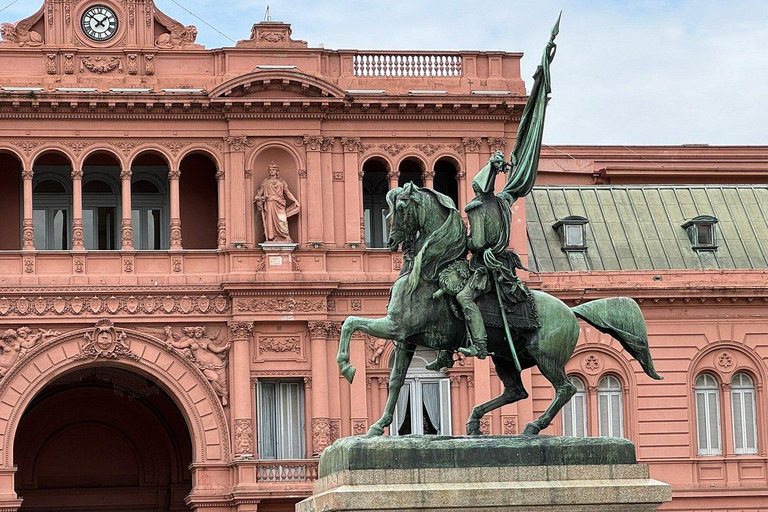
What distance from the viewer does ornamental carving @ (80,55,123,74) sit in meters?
50.9

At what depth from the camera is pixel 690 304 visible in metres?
53.6

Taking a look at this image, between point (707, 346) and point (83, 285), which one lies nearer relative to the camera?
point (83, 285)

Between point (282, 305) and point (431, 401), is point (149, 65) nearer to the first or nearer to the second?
point (282, 305)

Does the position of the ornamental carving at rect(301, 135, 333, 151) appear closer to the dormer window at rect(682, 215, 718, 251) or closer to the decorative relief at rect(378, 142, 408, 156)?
the decorative relief at rect(378, 142, 408, 156)

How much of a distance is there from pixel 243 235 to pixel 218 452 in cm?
617

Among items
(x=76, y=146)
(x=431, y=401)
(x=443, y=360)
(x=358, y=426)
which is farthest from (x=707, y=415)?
(x=443, y=360)

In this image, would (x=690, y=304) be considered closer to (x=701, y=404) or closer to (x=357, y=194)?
(x=701, y=404)

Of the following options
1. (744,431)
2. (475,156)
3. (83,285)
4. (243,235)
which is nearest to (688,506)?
(744,431)

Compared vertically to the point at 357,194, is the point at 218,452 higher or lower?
lower

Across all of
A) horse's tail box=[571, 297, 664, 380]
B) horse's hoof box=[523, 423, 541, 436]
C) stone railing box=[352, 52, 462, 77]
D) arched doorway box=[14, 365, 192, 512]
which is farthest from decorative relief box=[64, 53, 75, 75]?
horse's hoof box=[523, 423, 541, 436]

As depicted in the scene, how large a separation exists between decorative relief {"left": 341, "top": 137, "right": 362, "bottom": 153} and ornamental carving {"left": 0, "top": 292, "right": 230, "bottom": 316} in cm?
563

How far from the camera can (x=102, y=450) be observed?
56750 mm

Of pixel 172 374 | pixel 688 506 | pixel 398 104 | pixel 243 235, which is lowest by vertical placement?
pixel 688 506

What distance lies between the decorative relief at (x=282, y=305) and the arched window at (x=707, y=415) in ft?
39.3
